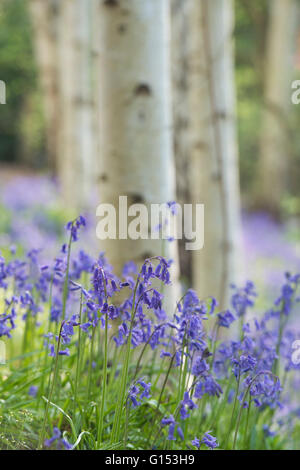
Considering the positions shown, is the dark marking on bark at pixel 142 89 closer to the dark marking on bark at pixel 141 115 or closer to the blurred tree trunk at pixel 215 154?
the dark marking on bark at pixel 141 115

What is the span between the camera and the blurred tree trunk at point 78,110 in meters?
7.68

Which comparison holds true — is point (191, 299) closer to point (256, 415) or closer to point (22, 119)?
point (256, 415)

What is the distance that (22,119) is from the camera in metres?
22.1

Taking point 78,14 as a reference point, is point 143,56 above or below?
below

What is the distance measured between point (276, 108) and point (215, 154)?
8848 mm

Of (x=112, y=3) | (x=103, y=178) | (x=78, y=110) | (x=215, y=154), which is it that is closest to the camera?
(x=112, y=3)

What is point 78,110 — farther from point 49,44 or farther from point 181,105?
point 49,44

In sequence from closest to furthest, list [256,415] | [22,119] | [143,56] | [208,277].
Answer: [256,415], [143,56], [208,277], [22,119]

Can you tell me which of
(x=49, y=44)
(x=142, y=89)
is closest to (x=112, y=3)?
(x=142, y=89)

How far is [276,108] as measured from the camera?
12422 mm

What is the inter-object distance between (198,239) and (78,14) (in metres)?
4.66

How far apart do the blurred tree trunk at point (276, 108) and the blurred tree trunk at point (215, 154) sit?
8537mm

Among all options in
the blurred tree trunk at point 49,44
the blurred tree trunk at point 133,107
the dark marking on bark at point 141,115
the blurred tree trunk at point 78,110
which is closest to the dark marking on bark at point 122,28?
the blurred tree trunk at point 133,107
